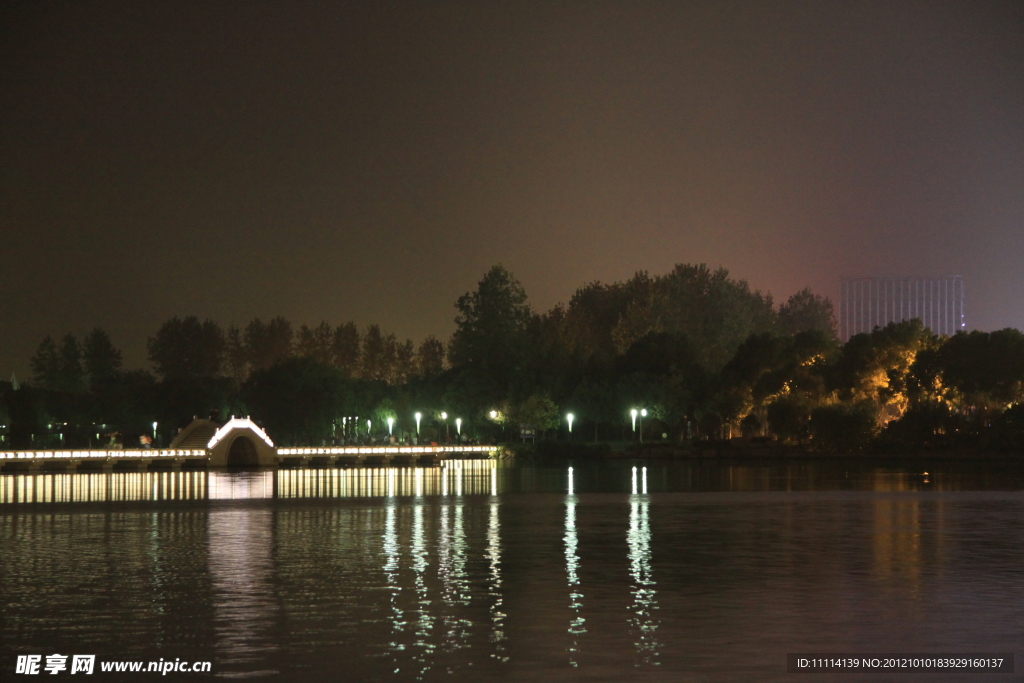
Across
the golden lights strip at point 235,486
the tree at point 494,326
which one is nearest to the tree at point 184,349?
the tree at point 494,326

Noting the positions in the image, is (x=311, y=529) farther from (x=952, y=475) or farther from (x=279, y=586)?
(x=952, y=475)

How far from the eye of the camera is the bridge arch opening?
→ 83.7 m

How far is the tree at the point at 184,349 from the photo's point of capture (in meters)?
170

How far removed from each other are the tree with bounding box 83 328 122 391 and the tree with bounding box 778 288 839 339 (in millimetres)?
88716

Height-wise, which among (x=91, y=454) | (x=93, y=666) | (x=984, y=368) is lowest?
(x=91, y=454)

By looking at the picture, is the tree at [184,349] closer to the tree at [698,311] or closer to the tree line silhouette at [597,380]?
the tree line silhouette at [597,380]

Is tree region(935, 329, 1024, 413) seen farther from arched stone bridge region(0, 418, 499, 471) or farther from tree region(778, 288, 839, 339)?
tree region(778, 288, 839, 339)

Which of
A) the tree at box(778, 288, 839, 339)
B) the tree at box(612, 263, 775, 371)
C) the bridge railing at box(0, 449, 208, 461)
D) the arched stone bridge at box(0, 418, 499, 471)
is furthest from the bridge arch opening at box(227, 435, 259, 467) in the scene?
the tree at box(778, 288, 839, 339)

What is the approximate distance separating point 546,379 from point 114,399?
2314 inches

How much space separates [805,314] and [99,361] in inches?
3731

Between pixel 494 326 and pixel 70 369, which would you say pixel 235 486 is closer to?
pixel 494 326

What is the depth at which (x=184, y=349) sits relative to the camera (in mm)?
170875

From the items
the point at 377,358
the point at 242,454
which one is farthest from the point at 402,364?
the point at 242,454

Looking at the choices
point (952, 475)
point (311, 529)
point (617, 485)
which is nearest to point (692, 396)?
point (952, 475)
